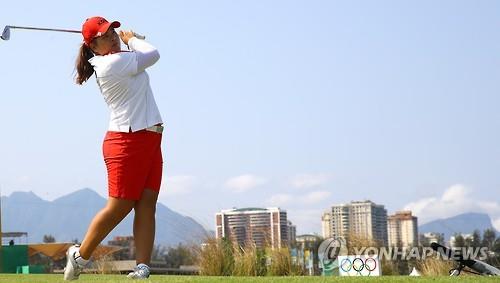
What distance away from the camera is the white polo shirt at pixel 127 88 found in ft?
21.3

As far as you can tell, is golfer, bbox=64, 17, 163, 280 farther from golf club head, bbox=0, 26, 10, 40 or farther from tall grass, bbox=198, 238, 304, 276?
tall grass, bbox=198, 238, 304, 276

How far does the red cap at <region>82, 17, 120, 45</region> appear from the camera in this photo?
6.59m

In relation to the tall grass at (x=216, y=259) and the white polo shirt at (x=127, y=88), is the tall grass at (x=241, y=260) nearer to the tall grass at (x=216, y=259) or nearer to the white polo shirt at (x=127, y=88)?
the tall grass at (x=216, y=259)

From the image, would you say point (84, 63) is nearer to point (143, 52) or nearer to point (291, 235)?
point (143, 52)

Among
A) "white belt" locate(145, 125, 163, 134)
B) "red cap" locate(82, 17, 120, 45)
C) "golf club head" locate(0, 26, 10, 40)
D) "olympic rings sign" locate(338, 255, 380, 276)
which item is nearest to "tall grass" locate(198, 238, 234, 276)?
"olympic rings sign" locate(338, 255, 380, 276)

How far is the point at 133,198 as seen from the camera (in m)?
6.57

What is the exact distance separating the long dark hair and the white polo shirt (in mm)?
108

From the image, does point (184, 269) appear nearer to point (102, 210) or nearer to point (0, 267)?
point (0, 267)

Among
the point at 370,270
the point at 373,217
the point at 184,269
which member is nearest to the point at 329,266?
the point at 370,270

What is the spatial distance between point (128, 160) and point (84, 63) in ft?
2.57

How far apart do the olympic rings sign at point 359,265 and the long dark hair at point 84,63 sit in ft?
35.9

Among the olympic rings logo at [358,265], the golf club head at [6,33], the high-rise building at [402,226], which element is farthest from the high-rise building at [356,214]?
the golf club head at [6,33]

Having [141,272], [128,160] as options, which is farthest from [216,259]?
[128,160]

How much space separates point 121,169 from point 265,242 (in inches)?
437
